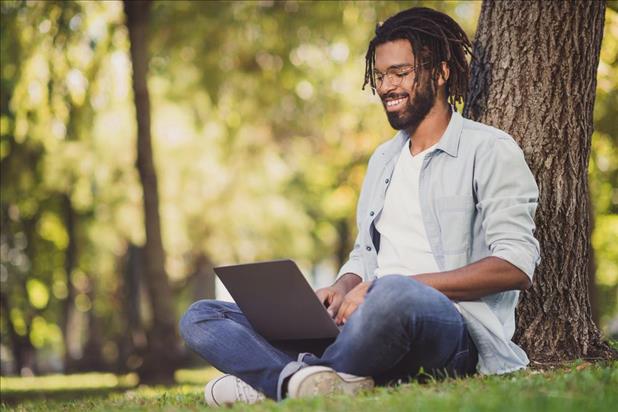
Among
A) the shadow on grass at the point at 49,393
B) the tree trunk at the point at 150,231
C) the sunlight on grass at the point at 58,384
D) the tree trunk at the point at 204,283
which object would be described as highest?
the tree trunk at the point at 150,231

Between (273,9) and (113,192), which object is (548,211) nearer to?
(273,9)

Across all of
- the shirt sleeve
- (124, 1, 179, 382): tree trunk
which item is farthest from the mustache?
(124, 1, 179, 382): tree trunk

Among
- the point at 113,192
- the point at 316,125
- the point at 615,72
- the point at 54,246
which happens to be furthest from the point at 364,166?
the point at 54,246

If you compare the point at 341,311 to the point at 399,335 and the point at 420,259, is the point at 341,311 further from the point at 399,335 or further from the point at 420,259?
the point at 420,259

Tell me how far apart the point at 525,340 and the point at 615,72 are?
20.3ft

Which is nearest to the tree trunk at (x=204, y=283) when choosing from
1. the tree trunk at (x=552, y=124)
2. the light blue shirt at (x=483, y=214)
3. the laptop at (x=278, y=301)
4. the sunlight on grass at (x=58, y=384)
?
the sunlight on grass at (x=58, y=384)

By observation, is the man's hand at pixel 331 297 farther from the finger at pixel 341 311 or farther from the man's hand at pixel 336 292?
the finger at pixel 341 311

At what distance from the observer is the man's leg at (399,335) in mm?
4328

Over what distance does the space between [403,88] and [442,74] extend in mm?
263

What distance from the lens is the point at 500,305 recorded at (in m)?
4.82

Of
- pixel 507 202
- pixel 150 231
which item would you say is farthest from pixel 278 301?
pixel 150 231

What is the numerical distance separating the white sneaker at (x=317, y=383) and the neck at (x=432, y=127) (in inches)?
52.8

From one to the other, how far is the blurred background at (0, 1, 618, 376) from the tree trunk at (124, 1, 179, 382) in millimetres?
176

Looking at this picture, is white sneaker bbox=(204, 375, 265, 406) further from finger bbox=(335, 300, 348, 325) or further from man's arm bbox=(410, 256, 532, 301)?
man's arm bbox=(410, 256, 532, 301)
